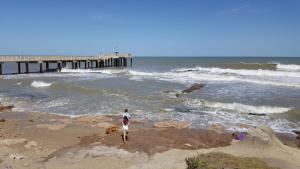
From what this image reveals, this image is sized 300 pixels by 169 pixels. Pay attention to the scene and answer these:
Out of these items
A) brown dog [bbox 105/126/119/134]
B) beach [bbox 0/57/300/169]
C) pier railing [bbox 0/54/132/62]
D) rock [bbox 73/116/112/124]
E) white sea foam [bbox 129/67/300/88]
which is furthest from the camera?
pier railing [bbox 0/54/132/62]

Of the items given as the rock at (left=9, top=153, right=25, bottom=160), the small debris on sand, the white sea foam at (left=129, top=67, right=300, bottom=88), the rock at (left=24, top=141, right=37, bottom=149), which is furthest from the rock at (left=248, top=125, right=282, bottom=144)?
the white sea foam at (left=129, top=67, right=300, bottom=88)

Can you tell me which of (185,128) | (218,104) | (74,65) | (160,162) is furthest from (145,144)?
(74,65)

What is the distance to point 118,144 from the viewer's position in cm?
1354

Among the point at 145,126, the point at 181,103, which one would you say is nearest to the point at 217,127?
the point at 145,126

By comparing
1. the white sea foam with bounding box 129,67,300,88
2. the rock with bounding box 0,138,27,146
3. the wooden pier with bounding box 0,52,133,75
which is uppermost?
the wooden pier with bounding box 0,52,133,75

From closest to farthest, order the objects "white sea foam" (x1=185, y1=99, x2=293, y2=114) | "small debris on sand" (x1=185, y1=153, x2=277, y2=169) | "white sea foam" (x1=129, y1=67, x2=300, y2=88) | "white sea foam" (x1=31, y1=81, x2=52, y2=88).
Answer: "small debris on sand" (x1=185, y1=153, x2=277, y2=169), "white sea foam" (x1=185, y1=99, x2=293, y2=114), "white sea foam" (x1=31, y1=81, x2=52, y2=88), "white sea foam" (x1=129, y1=67, x2=300, y2=88)

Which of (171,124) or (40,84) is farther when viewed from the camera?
(40,84)

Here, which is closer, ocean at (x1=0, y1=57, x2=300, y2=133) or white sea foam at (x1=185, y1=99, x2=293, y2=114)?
ocean at (x1=0, y1=57, x2=300, y2=133)

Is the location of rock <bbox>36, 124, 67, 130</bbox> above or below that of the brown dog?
below

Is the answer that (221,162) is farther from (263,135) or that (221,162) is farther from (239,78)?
(239,78)

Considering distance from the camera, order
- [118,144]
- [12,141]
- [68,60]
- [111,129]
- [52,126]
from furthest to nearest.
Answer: [68,60]
[52,126]
[111,129]
[12,141]
[118,144]

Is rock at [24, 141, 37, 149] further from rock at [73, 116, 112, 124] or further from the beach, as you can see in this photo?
rock at [73, 116, 112, 124]

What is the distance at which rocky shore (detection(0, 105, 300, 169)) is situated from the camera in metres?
11.2

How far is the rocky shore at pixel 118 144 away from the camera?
11.2 meters
